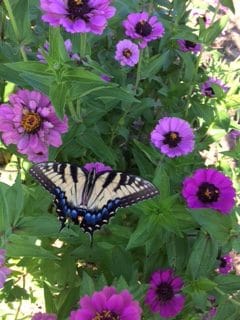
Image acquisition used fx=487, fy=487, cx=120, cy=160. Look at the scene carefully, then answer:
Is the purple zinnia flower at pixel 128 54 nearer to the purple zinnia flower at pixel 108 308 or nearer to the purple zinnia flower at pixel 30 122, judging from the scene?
the purple zinnia flower at pixel 30 122

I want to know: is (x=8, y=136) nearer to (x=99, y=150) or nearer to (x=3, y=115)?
(x=3, y=115)

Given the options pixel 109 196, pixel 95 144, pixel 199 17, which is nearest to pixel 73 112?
pixel 95 144

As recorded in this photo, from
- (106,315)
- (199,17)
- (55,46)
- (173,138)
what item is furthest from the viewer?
(199,17)

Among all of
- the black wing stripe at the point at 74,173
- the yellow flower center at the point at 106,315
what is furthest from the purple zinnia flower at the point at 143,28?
the yellow flower center at the point at 106,315

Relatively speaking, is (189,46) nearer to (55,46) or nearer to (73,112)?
(73,112)

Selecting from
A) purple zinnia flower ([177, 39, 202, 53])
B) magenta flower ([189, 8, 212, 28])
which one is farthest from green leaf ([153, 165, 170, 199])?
magenta flower ([189, 8, 212, 28])

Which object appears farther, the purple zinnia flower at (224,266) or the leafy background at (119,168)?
the purple zinnia flower at (224,266)
